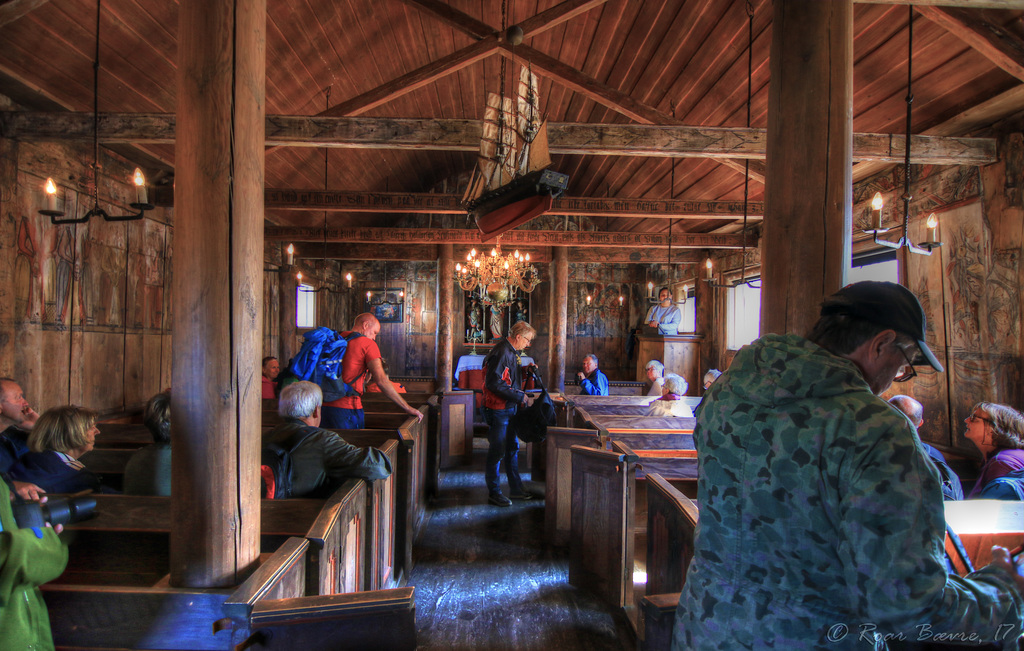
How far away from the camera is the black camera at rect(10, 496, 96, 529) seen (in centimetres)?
132

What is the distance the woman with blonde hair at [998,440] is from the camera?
2379mm

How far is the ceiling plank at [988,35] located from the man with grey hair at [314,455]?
4.33m

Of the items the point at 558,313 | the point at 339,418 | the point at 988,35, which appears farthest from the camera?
the point at 558,313

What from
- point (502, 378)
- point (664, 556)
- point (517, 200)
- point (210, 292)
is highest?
point (517, 200)

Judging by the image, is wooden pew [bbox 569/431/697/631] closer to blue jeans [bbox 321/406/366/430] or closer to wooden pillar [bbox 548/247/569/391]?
blue jeans [bbox 321/406/366/430]

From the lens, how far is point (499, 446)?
484cm

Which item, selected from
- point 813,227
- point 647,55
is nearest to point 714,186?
point 647,55

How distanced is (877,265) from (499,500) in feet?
16.3

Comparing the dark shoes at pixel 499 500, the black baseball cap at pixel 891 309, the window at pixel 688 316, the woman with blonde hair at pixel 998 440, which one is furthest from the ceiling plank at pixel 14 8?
the window at pixel 688 316

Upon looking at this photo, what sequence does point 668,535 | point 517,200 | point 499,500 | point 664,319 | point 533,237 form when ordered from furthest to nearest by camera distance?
point 664,319 < point 533,237 < point 499,500 < point 517,200 < point 668,535

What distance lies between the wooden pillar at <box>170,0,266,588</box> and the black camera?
311mm

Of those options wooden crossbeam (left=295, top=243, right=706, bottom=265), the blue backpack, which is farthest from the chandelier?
the blue backpack

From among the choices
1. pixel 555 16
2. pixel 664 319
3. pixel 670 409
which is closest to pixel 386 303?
pixel 664 319

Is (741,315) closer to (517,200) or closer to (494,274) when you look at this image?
(494,274)
